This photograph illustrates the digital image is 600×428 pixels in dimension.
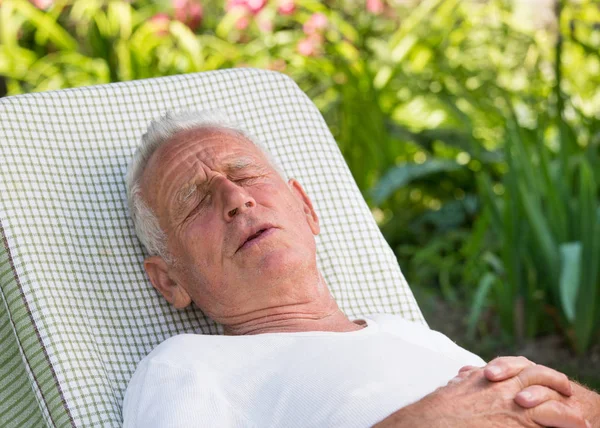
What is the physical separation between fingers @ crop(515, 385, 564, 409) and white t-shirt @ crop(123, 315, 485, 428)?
204 mm

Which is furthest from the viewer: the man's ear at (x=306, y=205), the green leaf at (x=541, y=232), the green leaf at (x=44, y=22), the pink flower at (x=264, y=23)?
the pink flower at (x=264, y=23)

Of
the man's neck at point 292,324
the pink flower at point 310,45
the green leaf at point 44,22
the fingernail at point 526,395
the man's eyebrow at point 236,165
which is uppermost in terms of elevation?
the man's eyebrow at point 236,165

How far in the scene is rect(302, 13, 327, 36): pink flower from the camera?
5.70 meters

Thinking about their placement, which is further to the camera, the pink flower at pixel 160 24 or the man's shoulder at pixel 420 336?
the pink flower at pixel 160 24

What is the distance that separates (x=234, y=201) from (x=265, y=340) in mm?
356

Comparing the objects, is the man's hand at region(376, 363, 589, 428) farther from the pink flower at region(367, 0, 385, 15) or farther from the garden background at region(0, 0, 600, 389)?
the pink flower at region(367, 0, 385, 15)

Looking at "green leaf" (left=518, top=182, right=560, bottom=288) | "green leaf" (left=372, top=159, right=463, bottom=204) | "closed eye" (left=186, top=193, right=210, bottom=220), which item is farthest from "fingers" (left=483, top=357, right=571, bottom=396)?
"green leaf" (left=372, top=159, right=463, bottom=204)

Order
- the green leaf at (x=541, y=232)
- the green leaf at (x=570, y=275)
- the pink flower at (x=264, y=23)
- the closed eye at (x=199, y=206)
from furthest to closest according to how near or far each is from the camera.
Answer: the pink flower at (x=264, y=23)
the green leaf at (x=541, y=232)
the green leaf at (x=570, y=275)
the closed eye at (x=199, y=206)

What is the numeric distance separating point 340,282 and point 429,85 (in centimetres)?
301

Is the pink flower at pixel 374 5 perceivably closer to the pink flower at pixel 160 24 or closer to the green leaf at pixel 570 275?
the pink flower at pixel 160 24

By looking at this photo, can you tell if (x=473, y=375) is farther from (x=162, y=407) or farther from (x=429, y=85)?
(x=429, y=85)

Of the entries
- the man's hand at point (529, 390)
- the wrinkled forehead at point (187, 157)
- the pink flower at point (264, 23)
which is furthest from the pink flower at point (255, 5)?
the man's hand at point (529, 390)

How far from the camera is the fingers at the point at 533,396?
1.81 m

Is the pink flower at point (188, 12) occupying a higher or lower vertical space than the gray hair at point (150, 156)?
lower
